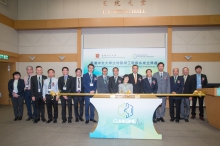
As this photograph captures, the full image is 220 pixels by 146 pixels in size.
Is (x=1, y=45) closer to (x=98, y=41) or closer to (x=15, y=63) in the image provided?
(x=15, y=63)

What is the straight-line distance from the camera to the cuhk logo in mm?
2811

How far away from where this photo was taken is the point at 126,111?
111 inches

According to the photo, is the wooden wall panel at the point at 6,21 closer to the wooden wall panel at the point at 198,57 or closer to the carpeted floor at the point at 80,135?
the carpeted floor at the point at 80,135

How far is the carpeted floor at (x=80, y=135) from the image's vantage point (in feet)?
8.87

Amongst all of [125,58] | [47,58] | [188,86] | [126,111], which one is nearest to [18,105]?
[47,58]

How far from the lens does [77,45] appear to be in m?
6.80

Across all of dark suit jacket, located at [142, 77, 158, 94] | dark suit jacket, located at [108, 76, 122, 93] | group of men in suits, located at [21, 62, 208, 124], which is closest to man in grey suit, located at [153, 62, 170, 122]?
group of men in suits, located at [21, 62, 208, 124]

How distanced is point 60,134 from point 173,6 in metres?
6.45

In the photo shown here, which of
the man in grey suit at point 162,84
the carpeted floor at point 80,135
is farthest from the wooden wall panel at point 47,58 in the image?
the man in grey suit at point 162,84

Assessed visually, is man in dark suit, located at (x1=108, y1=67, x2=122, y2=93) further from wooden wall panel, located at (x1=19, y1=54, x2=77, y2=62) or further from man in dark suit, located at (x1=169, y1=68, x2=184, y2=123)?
wooden wall panel, located at (x1=19, y1=54, x2=77, y2=62)

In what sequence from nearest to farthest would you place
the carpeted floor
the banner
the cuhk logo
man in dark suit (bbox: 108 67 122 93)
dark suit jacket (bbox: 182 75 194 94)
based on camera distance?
1. the carpeted floor
2. the cuhk logo
3. man in dark suit (bbox: 108 67 122 93)
4. dark suit jacket (bbox: 182 75 194 94)
5. the banner

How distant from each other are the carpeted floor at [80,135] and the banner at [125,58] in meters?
2.98

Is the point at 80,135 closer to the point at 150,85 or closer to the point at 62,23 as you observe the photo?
the point at 150,85

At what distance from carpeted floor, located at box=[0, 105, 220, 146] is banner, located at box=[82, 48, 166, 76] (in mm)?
2979
